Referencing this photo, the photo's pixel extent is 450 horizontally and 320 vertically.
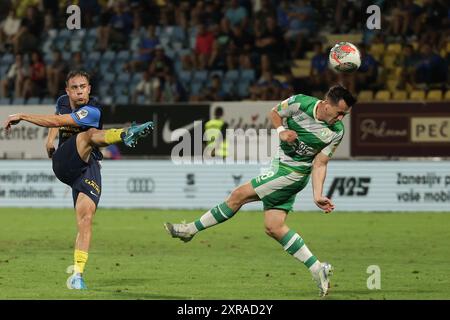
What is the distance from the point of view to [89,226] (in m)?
11.2

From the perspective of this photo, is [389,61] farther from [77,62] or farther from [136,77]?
[77,62]

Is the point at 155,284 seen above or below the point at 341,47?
below

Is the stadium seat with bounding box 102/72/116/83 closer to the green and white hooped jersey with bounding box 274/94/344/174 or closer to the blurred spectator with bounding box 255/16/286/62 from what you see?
the blurred spectator with bounding box 255/16/286/62

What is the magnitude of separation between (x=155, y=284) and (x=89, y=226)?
1.09 metres

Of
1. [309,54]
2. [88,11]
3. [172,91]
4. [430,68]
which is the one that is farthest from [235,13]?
[430,68]

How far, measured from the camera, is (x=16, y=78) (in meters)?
27.2

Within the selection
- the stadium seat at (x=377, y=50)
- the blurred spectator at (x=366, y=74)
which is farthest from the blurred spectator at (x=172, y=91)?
the stadium seat at (x=377, y=50)

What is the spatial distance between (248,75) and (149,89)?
2.32m

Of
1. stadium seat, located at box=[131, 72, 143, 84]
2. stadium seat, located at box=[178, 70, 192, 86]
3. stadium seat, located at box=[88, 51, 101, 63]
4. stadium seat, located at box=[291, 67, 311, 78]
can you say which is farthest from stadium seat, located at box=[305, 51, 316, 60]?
stadium seat, located at box=[88, 51, 101, 63]

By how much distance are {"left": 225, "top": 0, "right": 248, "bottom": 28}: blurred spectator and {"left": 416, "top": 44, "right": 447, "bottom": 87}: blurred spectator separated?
489 centimetres

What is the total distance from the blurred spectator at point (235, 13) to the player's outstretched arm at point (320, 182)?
16.1 m

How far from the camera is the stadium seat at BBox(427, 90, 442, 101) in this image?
2353 cm
